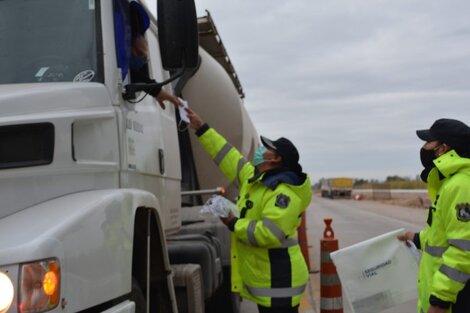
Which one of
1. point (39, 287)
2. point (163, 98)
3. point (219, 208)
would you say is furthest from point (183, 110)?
point (39, 287)

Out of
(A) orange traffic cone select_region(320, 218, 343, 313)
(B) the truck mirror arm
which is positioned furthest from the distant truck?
(B) the truck mirror arm

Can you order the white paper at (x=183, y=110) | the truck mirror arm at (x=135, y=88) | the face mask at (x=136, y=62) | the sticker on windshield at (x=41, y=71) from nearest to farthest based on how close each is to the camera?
1. the sticker on windshield at (x=41, y=71)
2. the truck mirror arm at (x=135, y=88)
3. the face mask at (x=136, y=62)
4. the white paper at (x=183, y=110)

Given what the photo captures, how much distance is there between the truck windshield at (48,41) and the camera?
277cm

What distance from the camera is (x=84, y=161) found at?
2.55 meters

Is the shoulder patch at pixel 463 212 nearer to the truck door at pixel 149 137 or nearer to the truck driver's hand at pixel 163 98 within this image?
the truck door at pixel 149 137

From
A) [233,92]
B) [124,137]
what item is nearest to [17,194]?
[124,137]

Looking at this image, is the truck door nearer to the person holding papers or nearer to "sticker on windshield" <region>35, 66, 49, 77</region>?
"sticker on windshield" <region>35, 66, 49, 77</region>

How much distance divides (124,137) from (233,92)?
136 inches

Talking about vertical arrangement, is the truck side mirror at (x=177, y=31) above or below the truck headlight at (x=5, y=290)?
above

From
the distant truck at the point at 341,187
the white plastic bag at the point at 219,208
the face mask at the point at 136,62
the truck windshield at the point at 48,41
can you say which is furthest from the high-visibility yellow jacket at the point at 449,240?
the distant truck at the point at 341,187

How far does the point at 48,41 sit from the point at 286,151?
1.91 m

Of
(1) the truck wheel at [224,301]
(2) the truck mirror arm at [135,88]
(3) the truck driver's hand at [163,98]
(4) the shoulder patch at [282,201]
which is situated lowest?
(1) the truck wheel at [224,301]

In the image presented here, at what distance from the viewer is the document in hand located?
3.87 meters

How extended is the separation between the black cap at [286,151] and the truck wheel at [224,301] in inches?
87.2
